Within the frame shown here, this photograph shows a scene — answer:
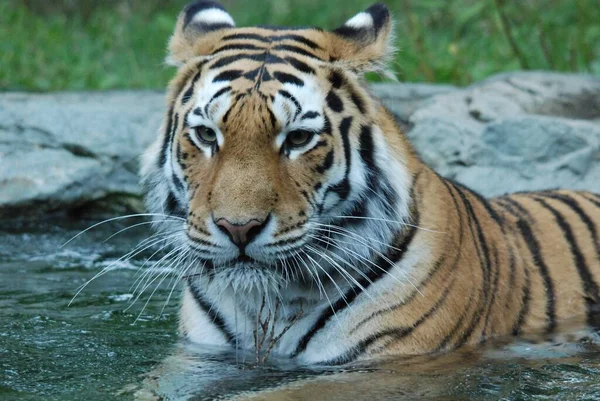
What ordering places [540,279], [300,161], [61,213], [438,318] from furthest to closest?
[61,213], [540,279], [438,318], [300,161]

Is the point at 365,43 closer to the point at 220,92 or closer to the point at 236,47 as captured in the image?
the point at 236,47

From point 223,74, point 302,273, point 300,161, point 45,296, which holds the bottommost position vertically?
point 45,296

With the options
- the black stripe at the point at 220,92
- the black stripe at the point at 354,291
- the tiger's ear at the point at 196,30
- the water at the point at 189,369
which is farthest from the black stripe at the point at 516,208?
the black stripe at the point at 220,92

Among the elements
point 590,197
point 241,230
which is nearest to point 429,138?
point 590,197

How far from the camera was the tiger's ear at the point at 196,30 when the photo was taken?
356 cm

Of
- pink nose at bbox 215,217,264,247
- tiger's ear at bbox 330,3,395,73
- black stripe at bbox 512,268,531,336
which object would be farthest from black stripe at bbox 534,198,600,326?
pink nose at bbox 215,217,264,247

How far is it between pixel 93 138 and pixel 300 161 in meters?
3.12

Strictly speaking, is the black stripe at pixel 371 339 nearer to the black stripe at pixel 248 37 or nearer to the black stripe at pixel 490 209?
the black stripe at pixel 490 209

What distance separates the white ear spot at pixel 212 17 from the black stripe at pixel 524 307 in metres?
1.42

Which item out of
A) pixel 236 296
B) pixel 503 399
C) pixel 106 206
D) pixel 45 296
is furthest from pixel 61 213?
pixel 503 399

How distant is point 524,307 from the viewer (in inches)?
149

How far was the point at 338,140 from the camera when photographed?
3.27 metres

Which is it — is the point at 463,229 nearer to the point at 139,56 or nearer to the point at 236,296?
the point at 236,296

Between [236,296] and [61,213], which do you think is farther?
[61,213]
